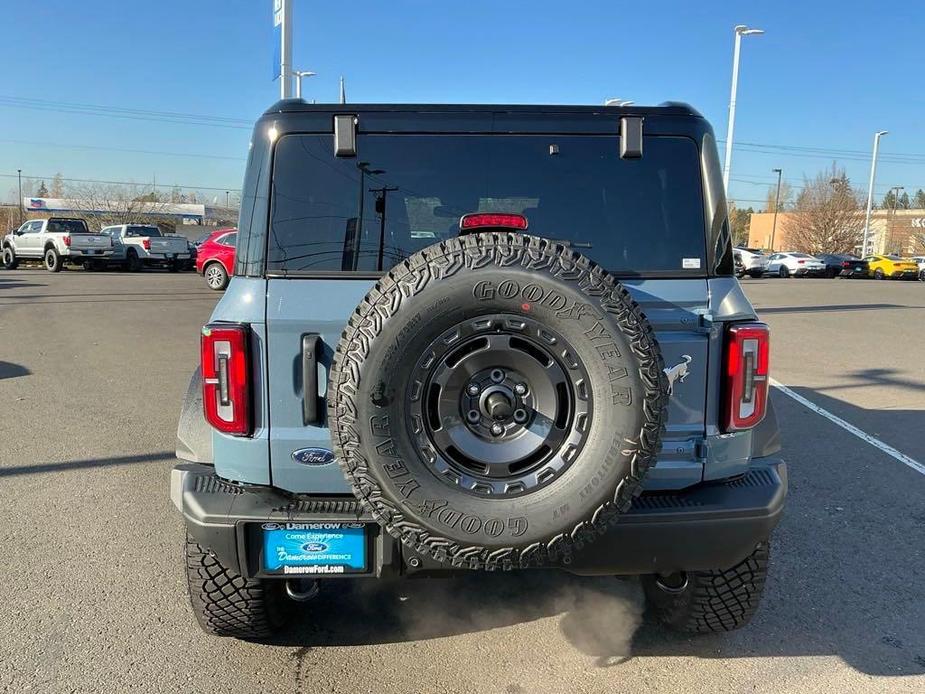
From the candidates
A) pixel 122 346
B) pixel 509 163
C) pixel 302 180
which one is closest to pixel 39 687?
pixel 302 180

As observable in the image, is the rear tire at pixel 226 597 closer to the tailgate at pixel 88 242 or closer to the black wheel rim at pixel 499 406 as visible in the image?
the black wheel rim at pixel 499 406

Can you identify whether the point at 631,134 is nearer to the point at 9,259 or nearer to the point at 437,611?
the point at 437,611

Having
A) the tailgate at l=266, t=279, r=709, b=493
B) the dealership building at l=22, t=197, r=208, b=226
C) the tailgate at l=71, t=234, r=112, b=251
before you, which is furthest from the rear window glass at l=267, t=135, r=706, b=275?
the dealership building at l=22, t=197, r=208, b=226

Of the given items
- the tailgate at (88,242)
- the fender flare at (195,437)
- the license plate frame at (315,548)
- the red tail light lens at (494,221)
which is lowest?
the license plate frame at (315,548)

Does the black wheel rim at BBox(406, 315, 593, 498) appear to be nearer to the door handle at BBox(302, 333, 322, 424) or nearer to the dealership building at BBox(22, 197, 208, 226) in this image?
the door handle at BBox(302, 333, 322, 424)

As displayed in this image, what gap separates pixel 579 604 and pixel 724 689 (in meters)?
0.79

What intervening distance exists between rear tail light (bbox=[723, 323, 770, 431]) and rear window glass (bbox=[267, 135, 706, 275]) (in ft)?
0.94

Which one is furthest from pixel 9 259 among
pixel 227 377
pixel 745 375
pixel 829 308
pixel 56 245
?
pixel 745 375

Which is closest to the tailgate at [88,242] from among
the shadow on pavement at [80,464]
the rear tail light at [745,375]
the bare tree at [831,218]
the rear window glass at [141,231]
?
the rear window glass at [141,231]

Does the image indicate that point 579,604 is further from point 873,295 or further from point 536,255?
point 873,295

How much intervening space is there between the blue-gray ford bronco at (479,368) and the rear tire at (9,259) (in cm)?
3023

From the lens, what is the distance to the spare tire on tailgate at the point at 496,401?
2.16 metres

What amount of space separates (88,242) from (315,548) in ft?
90.3

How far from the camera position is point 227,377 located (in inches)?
97.2
